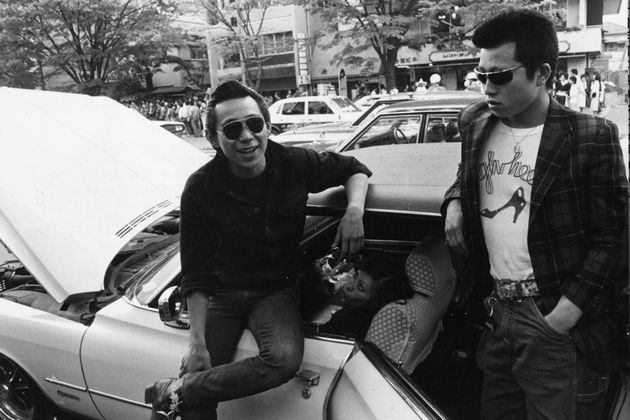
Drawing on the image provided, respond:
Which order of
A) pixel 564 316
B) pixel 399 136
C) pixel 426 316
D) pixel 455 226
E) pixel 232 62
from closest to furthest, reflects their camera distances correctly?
pixel 564 316 → pixel 455 226 → pixel 426 316 → pixel 399 136 → pixel 232 62

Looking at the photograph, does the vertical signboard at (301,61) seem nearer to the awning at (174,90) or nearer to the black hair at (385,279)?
the awning at (174,90)

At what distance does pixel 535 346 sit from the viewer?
1631 millimetres

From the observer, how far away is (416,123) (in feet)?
21.5

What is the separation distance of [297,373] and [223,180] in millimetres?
808

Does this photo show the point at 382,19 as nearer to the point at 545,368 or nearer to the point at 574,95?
the point at 574,95

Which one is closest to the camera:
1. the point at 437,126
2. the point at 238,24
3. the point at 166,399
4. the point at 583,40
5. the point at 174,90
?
the point at 166,399

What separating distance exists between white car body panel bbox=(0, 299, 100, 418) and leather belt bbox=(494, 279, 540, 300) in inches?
73.3

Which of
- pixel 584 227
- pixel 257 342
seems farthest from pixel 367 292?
pixel 584 227

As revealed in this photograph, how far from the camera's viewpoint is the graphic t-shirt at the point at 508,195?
1634 millimetres

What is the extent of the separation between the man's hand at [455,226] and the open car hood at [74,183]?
5.15ft

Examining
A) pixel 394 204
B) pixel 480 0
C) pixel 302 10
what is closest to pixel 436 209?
pixel 394 204

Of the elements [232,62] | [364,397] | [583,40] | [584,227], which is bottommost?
[364,397]

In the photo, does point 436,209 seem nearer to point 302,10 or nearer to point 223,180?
point 223,180

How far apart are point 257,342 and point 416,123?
16.6 feet
